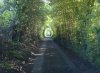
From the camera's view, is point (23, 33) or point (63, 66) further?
point (23, 33)

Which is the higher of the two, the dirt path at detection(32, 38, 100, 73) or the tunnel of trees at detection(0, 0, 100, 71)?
the tunnel of trees at detection(0, 0, 100, 71)

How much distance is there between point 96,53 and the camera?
20.7m

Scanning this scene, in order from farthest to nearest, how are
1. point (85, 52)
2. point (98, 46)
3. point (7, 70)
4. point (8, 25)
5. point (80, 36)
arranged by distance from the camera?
point (8, 25) → point (80, 36) → point (85, 52) → point (98, 46) → point (7, 70)

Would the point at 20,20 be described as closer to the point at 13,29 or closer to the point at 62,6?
the point at 13,29

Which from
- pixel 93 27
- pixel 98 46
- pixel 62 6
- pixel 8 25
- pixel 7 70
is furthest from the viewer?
pixel 62 6

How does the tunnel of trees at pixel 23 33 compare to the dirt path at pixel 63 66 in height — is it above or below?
above

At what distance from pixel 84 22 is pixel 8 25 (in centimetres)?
844

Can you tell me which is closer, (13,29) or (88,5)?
(88,5)

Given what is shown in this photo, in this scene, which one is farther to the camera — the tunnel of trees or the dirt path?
the tunnel of trees

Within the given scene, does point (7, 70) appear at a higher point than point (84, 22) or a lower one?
lower

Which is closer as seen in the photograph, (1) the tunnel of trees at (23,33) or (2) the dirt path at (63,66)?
(2) the dirt path at (63,66)

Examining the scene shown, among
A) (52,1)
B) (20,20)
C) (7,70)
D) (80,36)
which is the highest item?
(52,1)

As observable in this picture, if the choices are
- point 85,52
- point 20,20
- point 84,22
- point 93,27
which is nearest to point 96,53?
point 93,27

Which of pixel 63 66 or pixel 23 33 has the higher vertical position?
pixel 23 33
